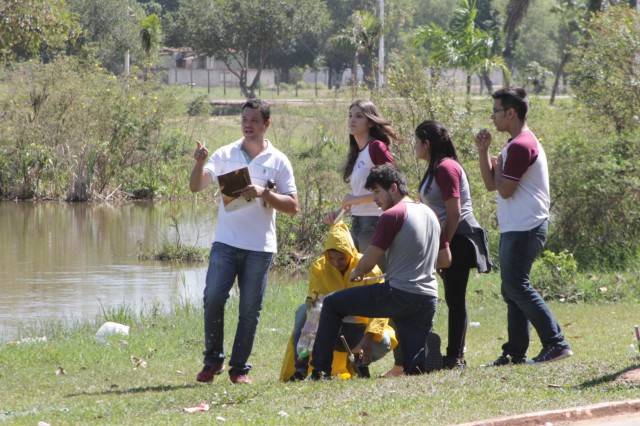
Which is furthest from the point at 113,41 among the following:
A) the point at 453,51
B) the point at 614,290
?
the point at 614,290

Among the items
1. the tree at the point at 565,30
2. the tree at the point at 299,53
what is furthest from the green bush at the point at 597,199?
the tree at the point at 299,53

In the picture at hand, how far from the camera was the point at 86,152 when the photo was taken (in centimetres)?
2555

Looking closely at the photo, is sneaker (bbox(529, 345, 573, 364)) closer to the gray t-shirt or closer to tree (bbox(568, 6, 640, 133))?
the gray t-shirt

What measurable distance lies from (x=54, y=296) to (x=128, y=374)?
6233 millimetres

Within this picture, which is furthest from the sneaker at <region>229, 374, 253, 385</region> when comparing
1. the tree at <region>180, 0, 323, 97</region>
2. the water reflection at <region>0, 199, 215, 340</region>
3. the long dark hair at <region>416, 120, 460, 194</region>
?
the tree at <region>180, 0, 323, 97</region>

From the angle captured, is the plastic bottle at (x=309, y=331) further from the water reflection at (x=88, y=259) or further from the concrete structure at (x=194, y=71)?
the concrete structure at (x=194, y=71)

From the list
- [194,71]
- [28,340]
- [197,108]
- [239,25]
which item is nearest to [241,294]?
[28,340]

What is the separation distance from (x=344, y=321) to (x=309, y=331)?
282 millimetres

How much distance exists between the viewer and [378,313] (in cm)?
689

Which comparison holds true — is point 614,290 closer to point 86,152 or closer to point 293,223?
point 293,223

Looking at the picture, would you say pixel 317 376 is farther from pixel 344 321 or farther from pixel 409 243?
pixel 409 243

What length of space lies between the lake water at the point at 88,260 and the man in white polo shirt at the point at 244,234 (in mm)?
4189

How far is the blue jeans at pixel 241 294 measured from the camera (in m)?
7.24

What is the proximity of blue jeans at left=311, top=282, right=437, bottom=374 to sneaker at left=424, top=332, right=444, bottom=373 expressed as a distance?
8 cm
